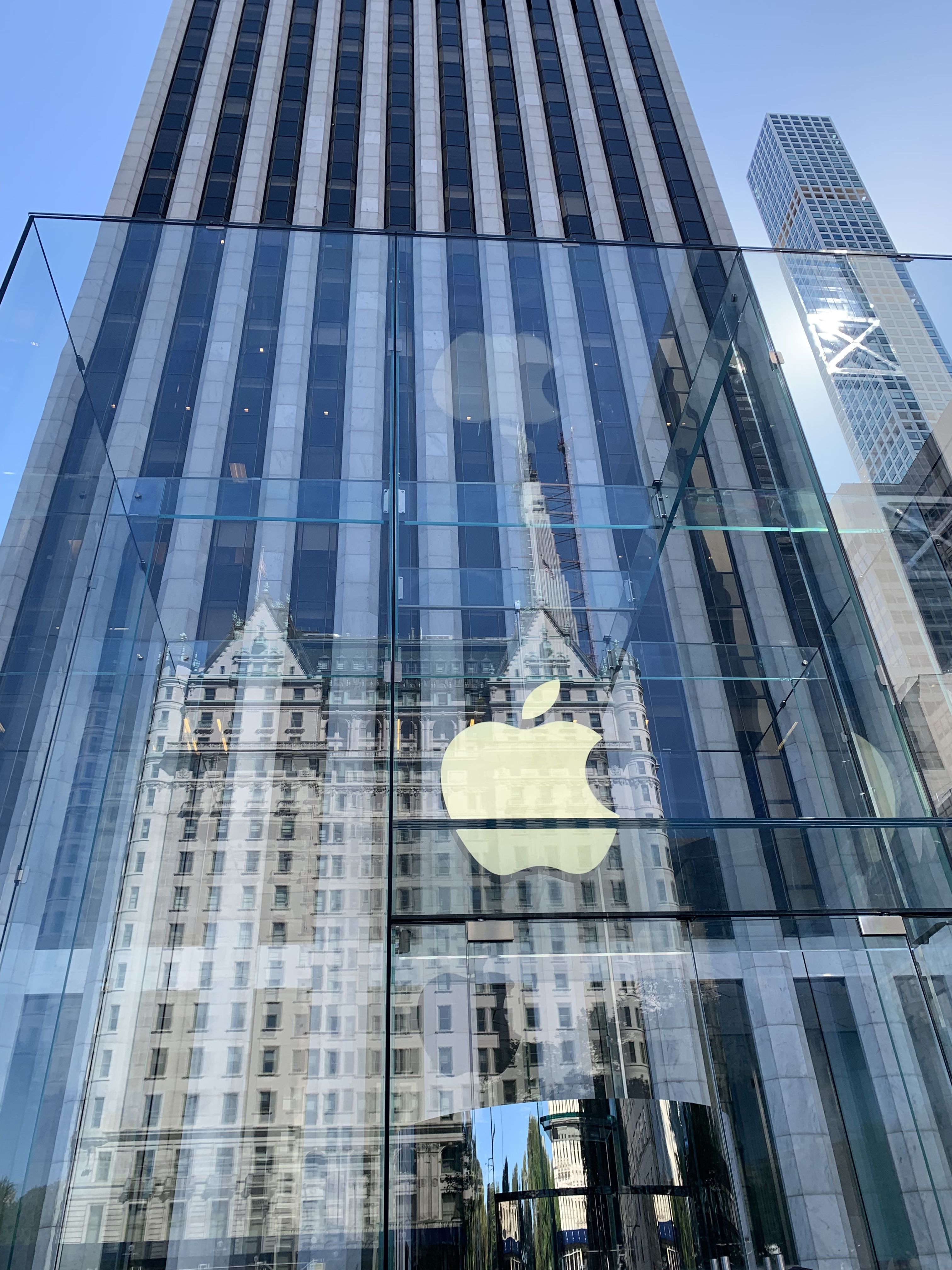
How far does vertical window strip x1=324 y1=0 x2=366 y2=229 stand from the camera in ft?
113

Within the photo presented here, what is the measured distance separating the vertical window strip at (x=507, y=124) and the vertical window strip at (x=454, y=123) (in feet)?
4.21

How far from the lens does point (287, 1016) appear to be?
5082mm

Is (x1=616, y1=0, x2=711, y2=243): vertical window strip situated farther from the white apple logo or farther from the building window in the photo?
the building window

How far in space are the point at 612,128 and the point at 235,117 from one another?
15996mm

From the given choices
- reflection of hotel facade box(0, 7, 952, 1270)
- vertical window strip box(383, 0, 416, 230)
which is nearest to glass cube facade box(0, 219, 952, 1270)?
reflection of hotel facade box(0, 7, 952, 1270)

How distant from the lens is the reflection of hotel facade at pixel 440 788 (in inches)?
165

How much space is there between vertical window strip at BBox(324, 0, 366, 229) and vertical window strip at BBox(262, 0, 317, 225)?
127 cm

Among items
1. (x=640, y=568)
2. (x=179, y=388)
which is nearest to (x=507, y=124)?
(x=179, y=388)

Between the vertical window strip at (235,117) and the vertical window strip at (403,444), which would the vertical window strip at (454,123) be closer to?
the vertical window strip at (235,117)

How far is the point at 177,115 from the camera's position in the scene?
120 feet

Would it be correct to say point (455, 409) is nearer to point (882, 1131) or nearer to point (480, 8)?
point (882, 1131)

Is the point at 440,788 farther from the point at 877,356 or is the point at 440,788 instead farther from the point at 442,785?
the point at 877,356

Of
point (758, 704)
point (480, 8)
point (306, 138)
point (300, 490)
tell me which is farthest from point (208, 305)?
point (480, 8)

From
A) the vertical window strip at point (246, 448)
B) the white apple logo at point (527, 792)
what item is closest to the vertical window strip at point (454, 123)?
the vertical window strip at point (246, 448)
